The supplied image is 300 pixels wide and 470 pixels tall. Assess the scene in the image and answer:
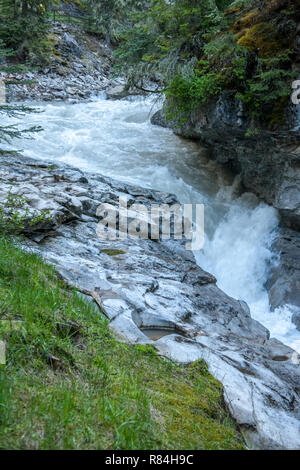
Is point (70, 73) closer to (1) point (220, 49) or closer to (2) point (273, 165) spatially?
(1) point (220, 49)

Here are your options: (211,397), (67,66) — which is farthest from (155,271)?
(67,66)

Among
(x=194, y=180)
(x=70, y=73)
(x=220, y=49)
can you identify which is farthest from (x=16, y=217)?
(x=70, y=73)

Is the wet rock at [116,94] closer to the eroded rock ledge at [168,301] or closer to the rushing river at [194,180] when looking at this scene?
the rushing river at [194,180]

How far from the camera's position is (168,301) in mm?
5590

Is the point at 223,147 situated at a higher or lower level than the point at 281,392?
higher

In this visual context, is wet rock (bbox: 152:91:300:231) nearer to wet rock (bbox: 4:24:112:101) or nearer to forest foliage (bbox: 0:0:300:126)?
forest foliage (bbox: 0:0:300:126)

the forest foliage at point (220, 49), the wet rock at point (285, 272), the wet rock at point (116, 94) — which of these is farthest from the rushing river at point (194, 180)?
the wet rock at point (116, 94)

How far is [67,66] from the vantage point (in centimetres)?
2705

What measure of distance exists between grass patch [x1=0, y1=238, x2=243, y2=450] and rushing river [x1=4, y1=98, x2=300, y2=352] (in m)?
5.08

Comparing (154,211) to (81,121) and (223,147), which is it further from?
(81,121)

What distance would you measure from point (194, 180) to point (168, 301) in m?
7.81

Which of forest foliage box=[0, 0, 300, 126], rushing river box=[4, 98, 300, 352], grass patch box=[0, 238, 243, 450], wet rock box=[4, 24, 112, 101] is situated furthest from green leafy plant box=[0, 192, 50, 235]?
wet rock box=[4, 24, 112, 101]

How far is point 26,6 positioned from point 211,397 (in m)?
29.3

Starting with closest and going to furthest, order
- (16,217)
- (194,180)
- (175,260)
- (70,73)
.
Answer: (16,217), (175,260), (194,180), (70,73)
